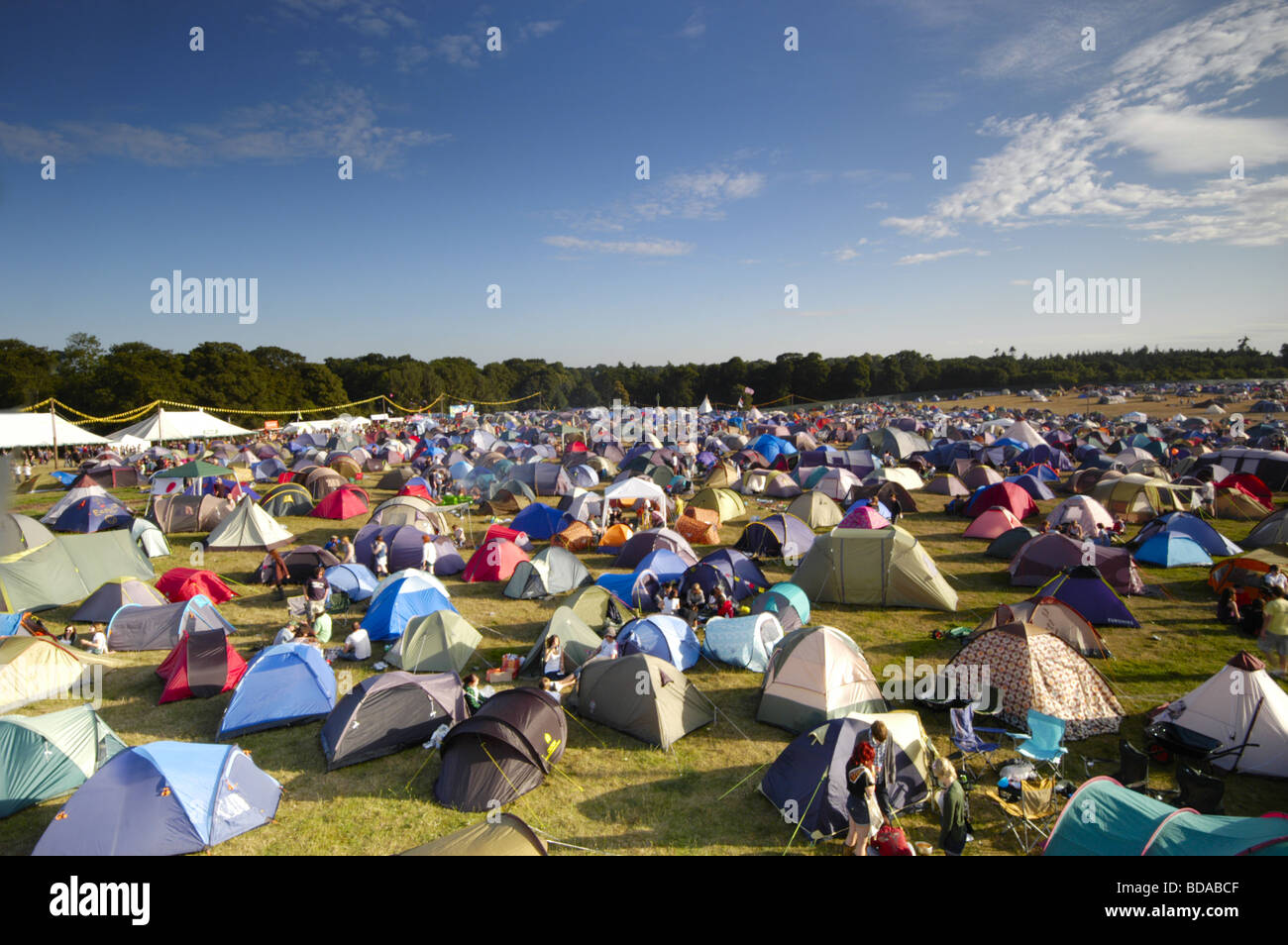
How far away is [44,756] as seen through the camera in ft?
22.7

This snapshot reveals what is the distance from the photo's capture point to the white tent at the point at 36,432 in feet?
114

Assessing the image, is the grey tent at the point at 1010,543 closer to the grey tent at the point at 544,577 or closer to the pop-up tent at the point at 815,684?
the pop-up tent at the point at 815,684

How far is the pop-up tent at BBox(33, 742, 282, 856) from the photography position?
231 inches

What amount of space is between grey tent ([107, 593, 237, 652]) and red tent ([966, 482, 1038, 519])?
19.9 meters

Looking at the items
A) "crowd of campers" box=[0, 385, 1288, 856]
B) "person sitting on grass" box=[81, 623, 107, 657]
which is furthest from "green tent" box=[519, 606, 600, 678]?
"person sitting on grass" box=[81, 623, 107, 657]

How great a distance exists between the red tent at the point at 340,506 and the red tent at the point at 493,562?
9.01 metres

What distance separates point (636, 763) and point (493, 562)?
7.96 m

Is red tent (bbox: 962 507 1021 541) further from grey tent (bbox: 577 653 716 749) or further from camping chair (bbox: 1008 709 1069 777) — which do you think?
grey tent (bbox: 577 653 716 749)

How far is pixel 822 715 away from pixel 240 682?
7691mm

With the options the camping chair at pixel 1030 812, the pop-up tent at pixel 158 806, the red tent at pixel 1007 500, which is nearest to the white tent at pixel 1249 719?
the camping chair at pixel 1030 812

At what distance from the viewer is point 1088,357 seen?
112 meters

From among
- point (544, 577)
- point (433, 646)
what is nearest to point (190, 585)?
point (433, 646)
